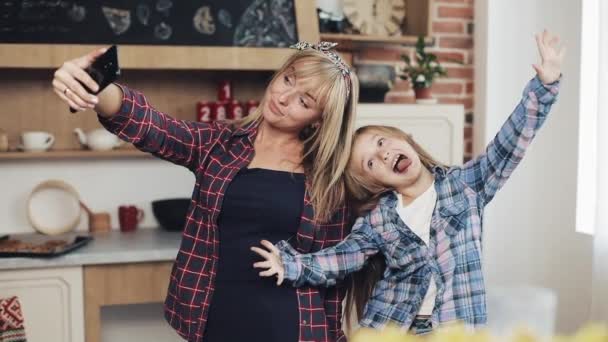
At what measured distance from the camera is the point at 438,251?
1.84 m

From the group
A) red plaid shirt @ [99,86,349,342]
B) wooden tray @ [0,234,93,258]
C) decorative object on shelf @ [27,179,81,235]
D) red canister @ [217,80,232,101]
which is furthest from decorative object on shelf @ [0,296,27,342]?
red canister @ [217,80,232,101]

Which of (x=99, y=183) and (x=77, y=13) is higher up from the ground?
(x=77, y=13)

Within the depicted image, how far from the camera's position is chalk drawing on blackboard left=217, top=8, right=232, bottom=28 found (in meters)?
3.07

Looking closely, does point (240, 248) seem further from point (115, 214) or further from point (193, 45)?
point (115, 214)

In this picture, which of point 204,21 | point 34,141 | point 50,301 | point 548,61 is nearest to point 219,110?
point 204,21

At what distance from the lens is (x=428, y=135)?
3143 millimetres

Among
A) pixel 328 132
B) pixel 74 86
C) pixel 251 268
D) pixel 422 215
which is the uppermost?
pixel 74 86

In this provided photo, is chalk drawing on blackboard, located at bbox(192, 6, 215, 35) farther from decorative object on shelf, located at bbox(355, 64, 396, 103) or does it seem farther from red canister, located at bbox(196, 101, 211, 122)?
decorative object on shelf, located at bbox(355, 64, 396, 103)

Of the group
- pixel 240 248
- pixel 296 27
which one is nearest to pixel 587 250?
pixel 296 27

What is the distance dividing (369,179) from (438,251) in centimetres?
25

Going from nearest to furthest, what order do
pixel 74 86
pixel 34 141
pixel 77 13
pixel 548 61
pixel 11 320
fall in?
1. pixel 74 86
2. pixel 548 61
3. pixel 11 320
4. pixel 77 13
5. pixel 34 141

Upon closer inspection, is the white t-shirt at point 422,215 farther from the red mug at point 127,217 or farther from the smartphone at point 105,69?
the red mug at point 127,217

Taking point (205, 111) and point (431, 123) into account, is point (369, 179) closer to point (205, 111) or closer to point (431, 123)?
point (431, 123)

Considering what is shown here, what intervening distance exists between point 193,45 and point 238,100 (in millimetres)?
466
